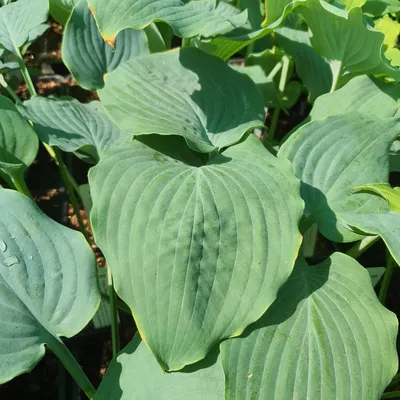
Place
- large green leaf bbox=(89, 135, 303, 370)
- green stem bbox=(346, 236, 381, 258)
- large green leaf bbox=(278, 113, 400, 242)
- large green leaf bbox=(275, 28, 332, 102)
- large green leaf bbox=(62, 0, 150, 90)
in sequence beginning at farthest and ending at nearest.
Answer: large green leaf bbox=(275, 28, 332, 102) < large green leaf bbox=(62, 0, 150, 90) < green stem bbox=(346, 236, 381, 258) < large green leaf bbox=(278, 113, 400, 242) < large green leaf bbox=(89, 135, 303, 370)

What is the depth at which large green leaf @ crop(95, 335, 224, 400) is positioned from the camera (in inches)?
28.8

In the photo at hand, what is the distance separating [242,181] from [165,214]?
5.9 inches

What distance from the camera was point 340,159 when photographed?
3.15 ft

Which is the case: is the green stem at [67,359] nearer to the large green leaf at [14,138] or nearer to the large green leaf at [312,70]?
the large green leaf at [14,138]

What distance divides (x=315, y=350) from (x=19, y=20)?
95 cm

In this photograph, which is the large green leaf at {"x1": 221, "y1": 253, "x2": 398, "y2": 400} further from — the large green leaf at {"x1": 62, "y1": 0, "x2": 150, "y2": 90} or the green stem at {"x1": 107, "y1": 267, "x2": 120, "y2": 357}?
the large green leaf at {"x1": 62, "y1": 0, "x2": 150, "y2": 90}

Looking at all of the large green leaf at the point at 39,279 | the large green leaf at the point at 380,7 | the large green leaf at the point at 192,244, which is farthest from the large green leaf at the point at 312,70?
the large green leaf at the point at 39,279

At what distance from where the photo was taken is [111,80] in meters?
1.00

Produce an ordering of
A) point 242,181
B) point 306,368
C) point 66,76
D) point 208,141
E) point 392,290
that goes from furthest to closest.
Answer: point 66,76 → point 392,290 → point 208,141 → point 242,181 → point 306,368

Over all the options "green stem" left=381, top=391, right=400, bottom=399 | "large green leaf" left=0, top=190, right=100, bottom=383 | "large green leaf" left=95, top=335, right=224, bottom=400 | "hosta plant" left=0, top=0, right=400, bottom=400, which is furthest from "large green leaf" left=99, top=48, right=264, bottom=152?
"green stem" left=381, top=391, right=400, bottom=399

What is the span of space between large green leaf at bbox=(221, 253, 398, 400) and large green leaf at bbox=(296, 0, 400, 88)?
0.50 metres

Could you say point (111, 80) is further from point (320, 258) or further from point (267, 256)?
point (320, 258)

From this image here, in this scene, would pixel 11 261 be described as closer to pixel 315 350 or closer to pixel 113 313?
pixel 113 313

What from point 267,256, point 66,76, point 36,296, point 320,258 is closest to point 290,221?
point 267,256
